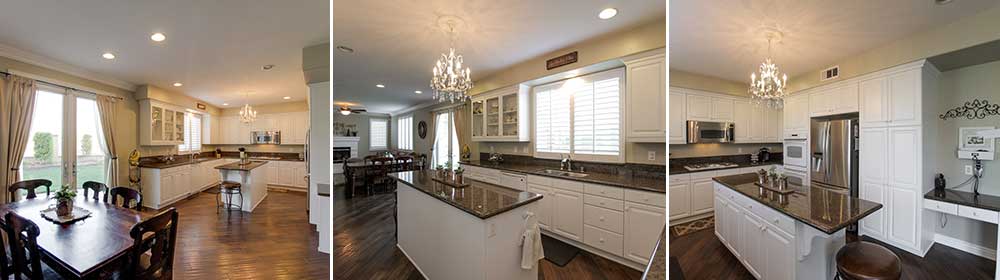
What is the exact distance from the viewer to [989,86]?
745 mm

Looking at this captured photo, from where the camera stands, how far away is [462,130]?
10.7 ft

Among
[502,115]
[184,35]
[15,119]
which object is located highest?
[184,35]

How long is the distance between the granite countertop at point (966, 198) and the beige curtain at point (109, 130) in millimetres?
5227

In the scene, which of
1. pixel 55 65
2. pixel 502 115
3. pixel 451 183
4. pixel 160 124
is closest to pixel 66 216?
pixel 55 65

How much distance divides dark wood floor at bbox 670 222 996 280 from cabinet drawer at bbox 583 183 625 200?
450 mm

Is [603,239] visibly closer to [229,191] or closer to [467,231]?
[467,231]

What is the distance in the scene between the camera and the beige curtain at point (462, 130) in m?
3.17

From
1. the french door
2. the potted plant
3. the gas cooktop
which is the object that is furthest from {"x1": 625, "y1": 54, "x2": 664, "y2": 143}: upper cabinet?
the french door

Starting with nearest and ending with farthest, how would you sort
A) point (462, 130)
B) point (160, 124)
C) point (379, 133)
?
1. point (379, 133)
2. point (462, 130)
3. point (160, 124)

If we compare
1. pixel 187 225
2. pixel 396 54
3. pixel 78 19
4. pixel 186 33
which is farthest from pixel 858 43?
pixel 187 225

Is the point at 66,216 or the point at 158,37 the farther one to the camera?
the point at 158,37

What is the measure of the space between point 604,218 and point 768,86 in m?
0.90

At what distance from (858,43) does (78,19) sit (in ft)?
12.2

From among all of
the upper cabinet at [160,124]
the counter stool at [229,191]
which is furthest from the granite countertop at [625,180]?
the upper cabinet at [160,124]
